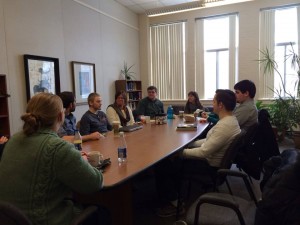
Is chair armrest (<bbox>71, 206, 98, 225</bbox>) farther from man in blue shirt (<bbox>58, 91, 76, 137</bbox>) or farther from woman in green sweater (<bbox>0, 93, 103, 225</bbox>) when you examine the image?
man in blue shirt (<bbox>58, 91, 76, 137</bbox>)

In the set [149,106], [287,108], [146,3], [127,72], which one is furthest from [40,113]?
[146,3]

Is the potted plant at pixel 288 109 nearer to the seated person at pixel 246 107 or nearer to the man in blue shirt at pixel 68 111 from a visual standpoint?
the seated person at pixel 246 107

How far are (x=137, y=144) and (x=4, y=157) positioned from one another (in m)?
1.33

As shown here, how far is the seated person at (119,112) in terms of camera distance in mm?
3816

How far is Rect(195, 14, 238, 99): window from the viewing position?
6336 mm

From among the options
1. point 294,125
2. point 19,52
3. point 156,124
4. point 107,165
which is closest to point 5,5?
point 19,52

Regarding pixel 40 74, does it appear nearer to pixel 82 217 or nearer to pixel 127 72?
pixel 127 72

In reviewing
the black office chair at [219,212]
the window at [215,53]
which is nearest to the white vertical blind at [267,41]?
the window at [215,53]

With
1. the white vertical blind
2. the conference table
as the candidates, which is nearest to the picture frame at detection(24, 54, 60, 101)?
the conference table

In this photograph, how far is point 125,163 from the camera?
1.79m

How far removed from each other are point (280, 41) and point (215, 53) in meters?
1.51

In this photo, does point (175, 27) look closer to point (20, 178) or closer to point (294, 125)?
point (294, 125)

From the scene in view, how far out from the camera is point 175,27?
6.86m

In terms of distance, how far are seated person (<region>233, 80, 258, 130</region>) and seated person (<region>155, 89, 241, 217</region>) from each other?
577 mm
